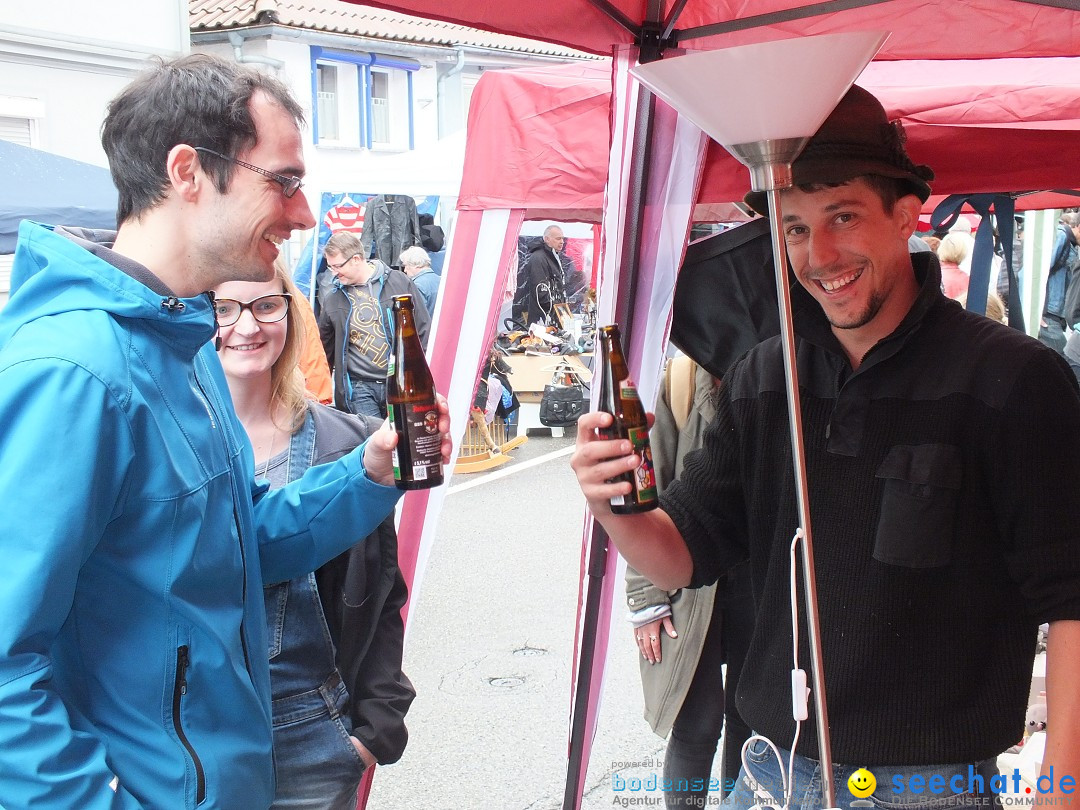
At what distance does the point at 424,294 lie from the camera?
1073cm

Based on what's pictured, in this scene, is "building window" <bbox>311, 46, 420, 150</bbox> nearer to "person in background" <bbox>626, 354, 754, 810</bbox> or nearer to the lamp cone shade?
"person in background" <bbox>626, 354, 754, 810</bbox>

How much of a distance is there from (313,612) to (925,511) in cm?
135

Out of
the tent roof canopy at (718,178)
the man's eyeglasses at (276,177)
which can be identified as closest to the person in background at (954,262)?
the tent roof canopy at (718,178)

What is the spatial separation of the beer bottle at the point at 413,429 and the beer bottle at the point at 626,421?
36 centimetres

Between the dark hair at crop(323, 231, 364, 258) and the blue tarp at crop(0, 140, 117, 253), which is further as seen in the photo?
the dark hair at crop(323, 231, 364, 258)

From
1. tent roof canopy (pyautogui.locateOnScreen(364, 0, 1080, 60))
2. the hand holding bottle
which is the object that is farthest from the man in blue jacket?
tent roof canopy (pyautogui.locateOnScreen(364, 0, 1080, 60))

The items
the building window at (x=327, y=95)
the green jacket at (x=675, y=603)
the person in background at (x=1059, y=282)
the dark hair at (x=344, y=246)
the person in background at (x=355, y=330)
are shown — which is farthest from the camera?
the building window at (x=327, y=95)

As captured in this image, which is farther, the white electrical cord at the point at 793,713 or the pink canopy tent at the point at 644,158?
the pink canopy tent at the point at 644,158

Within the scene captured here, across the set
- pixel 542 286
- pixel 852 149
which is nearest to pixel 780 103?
pixel 852 149

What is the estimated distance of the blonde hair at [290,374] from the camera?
100 inches

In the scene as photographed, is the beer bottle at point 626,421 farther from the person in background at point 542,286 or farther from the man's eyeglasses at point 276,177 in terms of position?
the person in background at point 542,286

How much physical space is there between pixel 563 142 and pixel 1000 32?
4.14 feet

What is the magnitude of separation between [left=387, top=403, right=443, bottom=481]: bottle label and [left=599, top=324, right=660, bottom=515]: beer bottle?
0.36 m

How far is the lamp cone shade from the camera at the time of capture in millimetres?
1542
